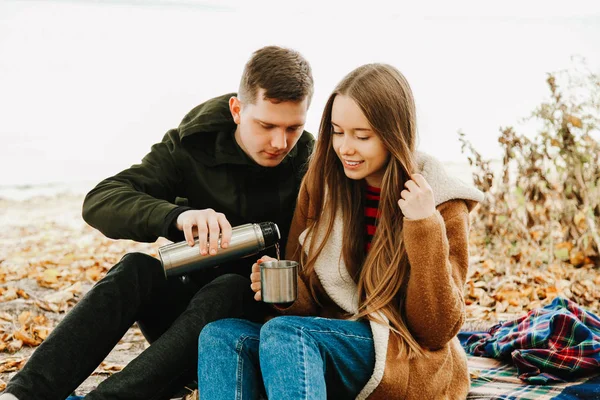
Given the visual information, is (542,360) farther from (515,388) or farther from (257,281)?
(257,281)

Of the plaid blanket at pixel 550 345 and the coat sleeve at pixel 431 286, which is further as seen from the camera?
the plaid blanket at pixel 550 345

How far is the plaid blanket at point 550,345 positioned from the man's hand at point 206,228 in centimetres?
128

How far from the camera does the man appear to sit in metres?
1.87

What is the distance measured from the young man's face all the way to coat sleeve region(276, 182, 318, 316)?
7.2 inches

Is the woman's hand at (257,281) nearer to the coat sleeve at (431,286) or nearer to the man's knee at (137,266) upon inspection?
the man's knee at (137,266)

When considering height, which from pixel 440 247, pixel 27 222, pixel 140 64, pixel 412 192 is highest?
pixel 140 64

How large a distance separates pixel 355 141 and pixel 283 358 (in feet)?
2.37

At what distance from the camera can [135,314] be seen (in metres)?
2.11

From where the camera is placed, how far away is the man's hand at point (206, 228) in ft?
6.36

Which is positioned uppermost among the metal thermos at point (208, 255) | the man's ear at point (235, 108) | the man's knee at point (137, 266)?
the man's ear at point (235, 108)

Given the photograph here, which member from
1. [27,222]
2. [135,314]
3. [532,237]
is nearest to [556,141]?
[532,237]

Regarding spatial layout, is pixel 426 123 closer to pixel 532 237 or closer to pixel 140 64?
pixel 532 237

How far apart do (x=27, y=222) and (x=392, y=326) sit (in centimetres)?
603

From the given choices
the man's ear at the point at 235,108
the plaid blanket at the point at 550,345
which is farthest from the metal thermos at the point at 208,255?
the plaid blanket at the point at 550,345
